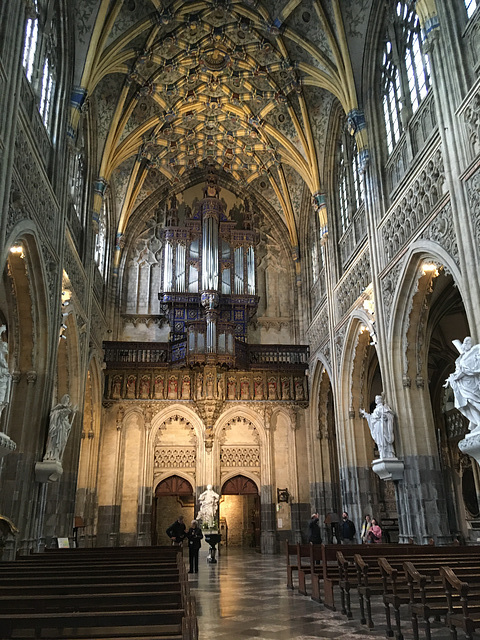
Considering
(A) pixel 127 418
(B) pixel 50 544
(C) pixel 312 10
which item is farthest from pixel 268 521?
(C) pixel 312 10

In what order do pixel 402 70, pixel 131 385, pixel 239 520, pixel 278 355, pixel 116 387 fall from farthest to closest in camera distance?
pixel 239 520, pixel 278 355, pixel 131 385, pixel 116 387, pixel 402 70

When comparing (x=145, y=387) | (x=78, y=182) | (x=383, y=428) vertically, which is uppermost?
(x=78, y=182)

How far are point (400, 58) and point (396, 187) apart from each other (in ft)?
13.5

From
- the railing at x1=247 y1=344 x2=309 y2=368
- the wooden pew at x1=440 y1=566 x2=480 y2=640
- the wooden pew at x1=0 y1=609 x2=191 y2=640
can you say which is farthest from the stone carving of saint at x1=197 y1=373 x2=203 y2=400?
the wooden pew at x1=0 y1=609 x2=191 y2=640

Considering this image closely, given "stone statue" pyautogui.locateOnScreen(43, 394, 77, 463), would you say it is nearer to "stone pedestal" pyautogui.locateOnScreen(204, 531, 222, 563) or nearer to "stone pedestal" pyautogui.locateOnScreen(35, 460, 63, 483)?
"stone pedestal" pyautogui.locateOnScreen(35, 460, 63, 483)

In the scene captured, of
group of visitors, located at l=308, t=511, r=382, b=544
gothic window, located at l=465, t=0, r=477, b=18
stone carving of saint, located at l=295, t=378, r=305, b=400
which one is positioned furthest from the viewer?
stone carving of saint, located at l=295, t=378, r=305, b=400

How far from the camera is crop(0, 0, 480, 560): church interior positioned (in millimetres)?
13641

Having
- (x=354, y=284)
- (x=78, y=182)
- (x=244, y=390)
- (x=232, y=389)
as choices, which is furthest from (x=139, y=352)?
(x=354, y=284)

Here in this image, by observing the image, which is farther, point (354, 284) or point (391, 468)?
point (354, 284)

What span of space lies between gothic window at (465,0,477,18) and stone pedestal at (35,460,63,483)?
1441 centimetres

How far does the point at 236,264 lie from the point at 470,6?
1636 centimetres

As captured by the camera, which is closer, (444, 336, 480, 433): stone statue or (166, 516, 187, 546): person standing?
(444, 336, 480, 433): stone statue

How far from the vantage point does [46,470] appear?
13.9 metres

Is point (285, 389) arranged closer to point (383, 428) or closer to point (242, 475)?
point (242, 475)
